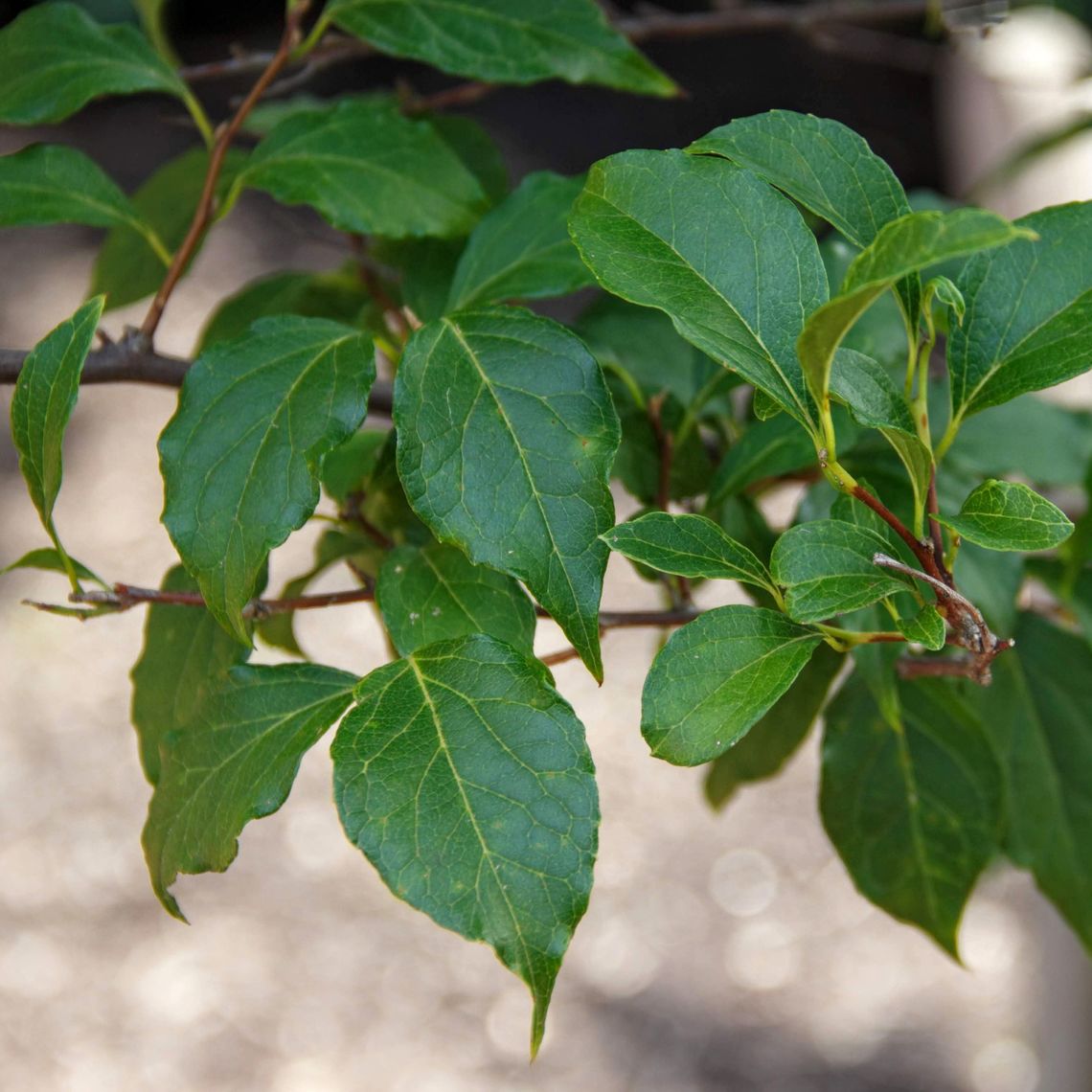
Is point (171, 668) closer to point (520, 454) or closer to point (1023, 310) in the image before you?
point (520, 454)

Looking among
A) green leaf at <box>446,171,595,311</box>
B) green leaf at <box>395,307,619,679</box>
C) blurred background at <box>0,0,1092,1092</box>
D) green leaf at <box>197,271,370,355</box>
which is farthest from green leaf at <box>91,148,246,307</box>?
blurred background at <box>0,0,1092,1092</box>

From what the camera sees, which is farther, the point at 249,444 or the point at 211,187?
the point at 211,187

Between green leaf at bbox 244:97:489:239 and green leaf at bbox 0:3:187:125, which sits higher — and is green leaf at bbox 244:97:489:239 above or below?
below

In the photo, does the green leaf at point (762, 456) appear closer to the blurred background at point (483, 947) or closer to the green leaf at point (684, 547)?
the green leaf at point (684, 547)

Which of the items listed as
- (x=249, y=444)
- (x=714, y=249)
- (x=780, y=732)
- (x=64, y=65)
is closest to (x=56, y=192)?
(x=64, y=65)

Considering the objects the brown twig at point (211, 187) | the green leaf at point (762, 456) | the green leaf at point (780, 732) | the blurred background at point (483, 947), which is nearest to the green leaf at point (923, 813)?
the green leaf at point (780, 732)

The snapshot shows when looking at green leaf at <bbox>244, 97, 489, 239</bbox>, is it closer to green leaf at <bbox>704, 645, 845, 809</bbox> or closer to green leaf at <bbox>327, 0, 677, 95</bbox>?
green leaf at <bbox>327, 0, 677, 95</bbox>

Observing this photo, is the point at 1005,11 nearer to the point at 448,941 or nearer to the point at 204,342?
the point at 204,342
